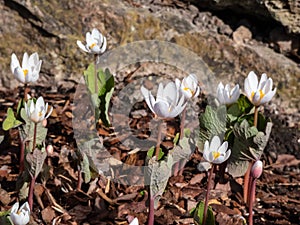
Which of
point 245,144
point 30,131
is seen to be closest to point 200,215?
point 245,144

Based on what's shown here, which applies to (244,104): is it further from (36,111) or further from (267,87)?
(36,111)

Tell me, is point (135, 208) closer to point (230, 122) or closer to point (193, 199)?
point (193, 199)

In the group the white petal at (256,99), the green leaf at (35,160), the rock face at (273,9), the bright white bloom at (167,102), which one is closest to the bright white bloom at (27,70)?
the green leaf at (35,160)

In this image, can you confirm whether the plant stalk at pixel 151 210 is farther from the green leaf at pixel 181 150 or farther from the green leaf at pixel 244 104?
the green leaf at pixel 244 104

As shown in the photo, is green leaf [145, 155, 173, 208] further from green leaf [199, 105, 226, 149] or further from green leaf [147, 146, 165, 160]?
green leaf [199, 105, 226, 149]

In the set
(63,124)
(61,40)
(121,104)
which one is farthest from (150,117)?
(61,40)
